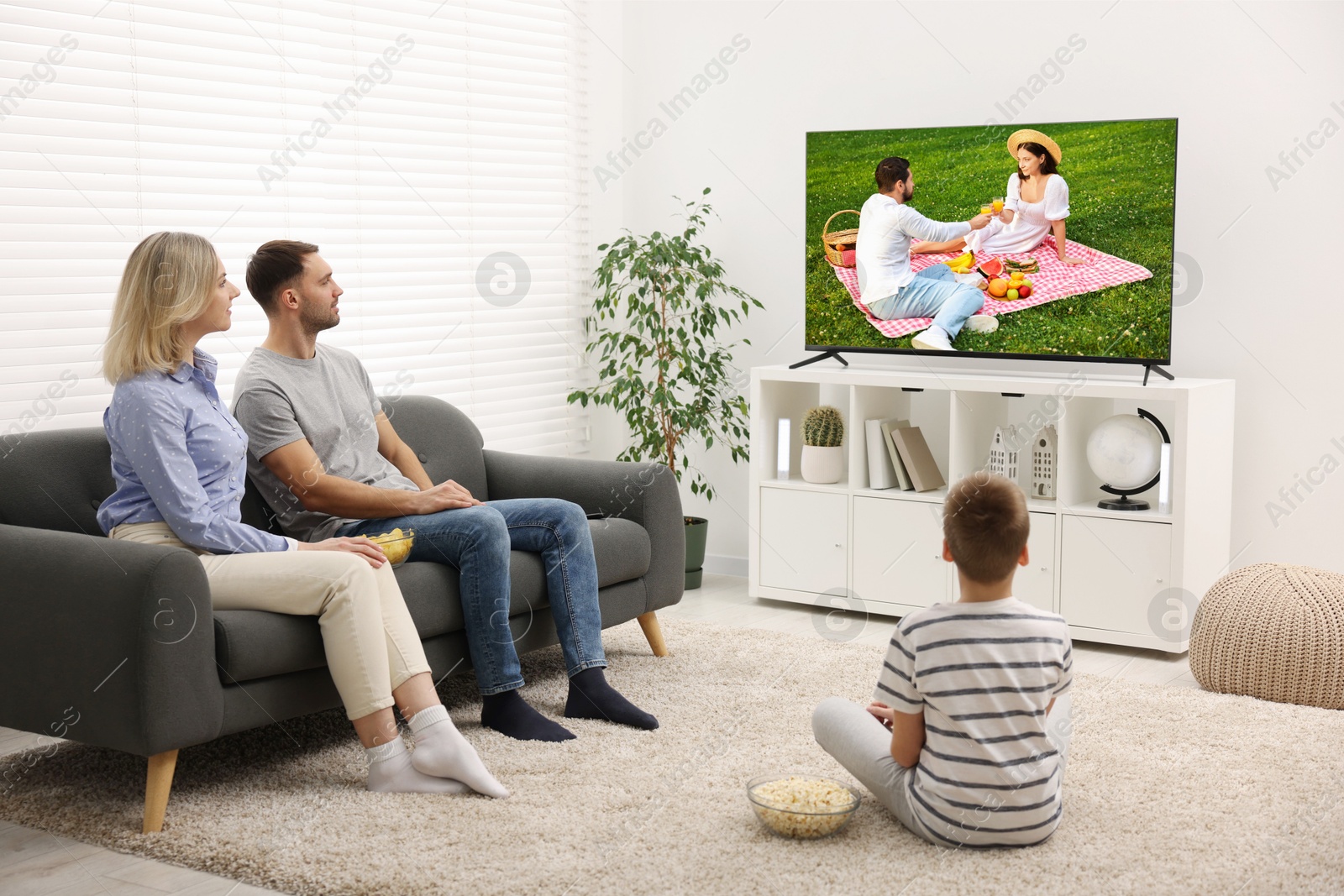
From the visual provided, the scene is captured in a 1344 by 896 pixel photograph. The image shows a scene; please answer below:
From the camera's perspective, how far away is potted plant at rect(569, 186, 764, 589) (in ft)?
15.3

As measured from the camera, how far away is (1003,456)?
4.01m

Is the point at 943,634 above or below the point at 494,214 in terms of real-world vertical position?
below

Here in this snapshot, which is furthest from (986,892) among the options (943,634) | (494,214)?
(494,214)

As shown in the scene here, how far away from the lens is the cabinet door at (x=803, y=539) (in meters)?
4.29

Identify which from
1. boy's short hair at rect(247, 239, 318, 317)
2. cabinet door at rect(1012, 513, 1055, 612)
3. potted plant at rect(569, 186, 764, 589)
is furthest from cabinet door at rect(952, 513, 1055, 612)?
boy's short hair at rect(247, 239, 318, 317)

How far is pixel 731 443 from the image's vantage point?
4.99m

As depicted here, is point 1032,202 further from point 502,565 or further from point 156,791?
point 156,791

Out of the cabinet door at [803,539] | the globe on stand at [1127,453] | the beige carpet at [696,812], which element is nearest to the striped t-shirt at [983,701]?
the beige carpet at [696,812]

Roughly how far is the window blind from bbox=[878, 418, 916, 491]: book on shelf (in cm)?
143

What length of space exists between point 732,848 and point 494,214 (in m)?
2.96

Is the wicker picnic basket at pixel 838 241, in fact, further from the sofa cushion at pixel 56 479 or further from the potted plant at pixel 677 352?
the sofa cushion at pixel 56 479

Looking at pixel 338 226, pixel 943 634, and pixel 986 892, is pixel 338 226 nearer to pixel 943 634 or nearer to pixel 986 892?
pixel 943 634

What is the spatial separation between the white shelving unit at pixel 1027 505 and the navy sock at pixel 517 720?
1566 millimetres

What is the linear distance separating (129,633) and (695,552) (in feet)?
8.61
